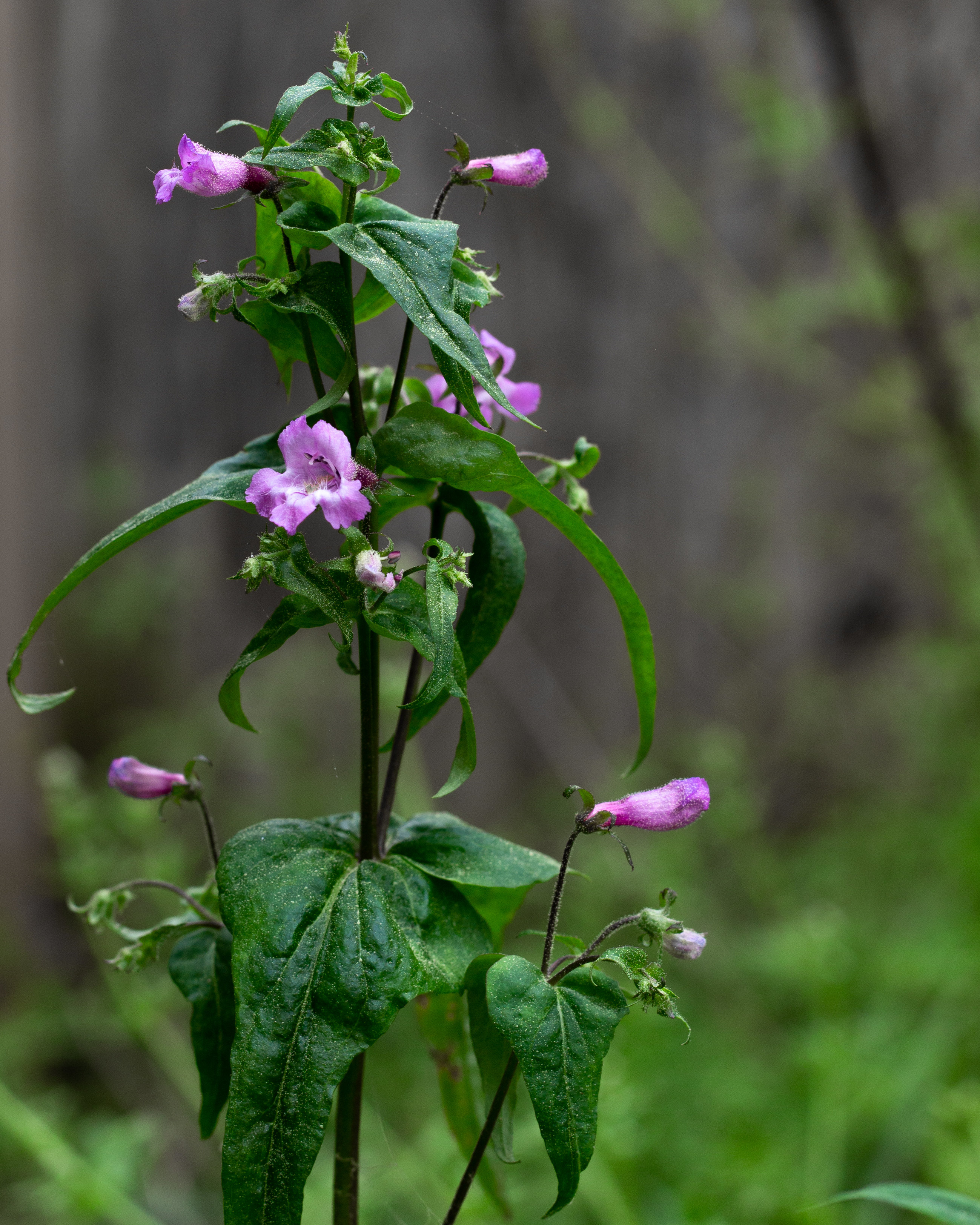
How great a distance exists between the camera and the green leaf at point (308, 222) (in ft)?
1.38

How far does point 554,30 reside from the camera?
2086 mm

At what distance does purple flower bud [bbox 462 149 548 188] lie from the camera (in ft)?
1.59

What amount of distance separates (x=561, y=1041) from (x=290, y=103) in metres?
0.39

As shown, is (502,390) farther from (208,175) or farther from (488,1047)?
(488,1047)

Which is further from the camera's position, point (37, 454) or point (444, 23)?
point (37, 454)

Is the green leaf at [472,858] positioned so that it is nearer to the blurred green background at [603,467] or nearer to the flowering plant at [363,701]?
the flowering plant at [363,701]

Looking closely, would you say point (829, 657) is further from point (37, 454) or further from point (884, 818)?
point (37, 454)

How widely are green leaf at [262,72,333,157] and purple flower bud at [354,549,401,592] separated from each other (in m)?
0.17

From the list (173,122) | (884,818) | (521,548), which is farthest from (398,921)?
(173,122)

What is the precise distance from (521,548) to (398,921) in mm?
197

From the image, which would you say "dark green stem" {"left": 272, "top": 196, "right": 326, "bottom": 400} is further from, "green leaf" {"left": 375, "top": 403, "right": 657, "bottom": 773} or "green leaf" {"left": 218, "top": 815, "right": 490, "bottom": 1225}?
"green leaf" {"left": 218, "top": 815, "right": 490, "bottom": 1225}

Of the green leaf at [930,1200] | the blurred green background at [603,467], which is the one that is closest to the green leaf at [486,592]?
the green leaf at [930,1200]

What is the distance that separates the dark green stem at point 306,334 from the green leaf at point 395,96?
0.20 feet

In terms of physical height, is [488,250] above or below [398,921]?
above
